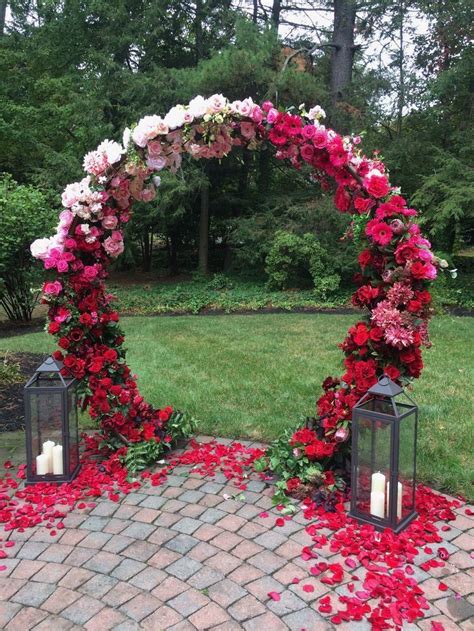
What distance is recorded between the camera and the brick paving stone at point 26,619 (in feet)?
6.50

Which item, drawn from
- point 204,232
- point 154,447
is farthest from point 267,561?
point 204,232

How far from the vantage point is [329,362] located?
6027 millimetres

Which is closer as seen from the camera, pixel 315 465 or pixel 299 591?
pixel 299 591

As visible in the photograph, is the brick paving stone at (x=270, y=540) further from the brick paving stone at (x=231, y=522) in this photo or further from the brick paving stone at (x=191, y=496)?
the brick paving stone at (x=191, y=496)

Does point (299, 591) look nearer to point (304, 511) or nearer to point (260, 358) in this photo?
point (304, 511)

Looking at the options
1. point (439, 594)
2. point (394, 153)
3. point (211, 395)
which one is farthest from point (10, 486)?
point (394, 153)

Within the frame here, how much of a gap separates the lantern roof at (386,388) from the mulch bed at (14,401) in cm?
286

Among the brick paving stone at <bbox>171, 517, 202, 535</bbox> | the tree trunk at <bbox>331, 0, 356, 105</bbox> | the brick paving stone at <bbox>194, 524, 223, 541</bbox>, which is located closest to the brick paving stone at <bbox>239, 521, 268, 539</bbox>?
the brick paving stone at <bbox>194, 524, 223, 541</bbox>

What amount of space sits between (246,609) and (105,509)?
1.13m

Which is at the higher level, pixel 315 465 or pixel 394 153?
pixel 394 153

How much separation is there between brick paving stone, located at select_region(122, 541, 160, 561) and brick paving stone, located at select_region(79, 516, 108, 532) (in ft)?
0.83

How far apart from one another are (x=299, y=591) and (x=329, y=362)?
13.0 ft

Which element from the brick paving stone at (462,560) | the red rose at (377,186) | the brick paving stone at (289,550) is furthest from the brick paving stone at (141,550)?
the red rose at (377,186)

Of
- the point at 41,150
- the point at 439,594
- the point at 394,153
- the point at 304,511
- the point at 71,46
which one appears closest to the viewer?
the point at 439,594
